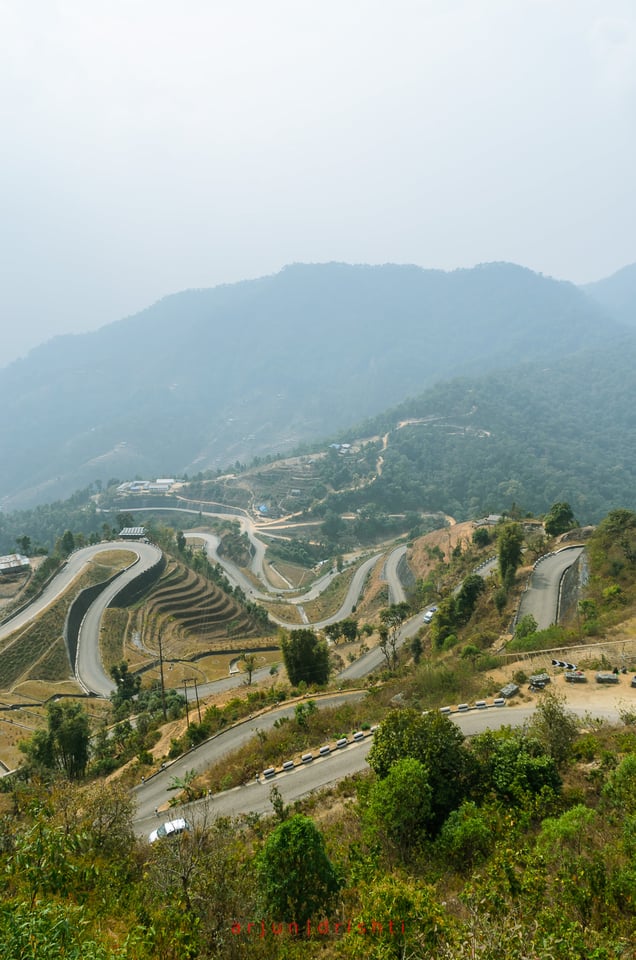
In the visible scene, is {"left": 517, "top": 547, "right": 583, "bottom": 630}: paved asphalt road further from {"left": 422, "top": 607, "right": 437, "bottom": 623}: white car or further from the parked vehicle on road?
{"left": 422, "top": 607, "right": 437, "bottom": 623}: white car

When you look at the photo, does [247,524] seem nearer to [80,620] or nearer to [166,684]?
[80,620]

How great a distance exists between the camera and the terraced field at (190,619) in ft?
230

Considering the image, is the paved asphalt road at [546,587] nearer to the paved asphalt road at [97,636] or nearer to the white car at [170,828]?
the white car at [170,828]

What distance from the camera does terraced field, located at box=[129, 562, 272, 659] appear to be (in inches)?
2758

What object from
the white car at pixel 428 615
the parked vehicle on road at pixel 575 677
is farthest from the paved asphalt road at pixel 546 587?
the white car at pixel 428 615

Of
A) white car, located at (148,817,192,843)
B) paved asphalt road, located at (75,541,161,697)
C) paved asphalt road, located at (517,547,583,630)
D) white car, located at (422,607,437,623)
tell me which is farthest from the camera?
Result: white car, located at (422,607,437,623)

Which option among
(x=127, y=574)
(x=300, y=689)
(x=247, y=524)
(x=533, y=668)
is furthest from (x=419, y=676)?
(x=247, y=524)

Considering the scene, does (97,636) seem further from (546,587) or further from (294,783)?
(546,587)

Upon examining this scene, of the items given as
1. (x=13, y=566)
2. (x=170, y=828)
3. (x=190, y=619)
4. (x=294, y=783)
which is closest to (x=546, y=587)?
(x=294, y=783)

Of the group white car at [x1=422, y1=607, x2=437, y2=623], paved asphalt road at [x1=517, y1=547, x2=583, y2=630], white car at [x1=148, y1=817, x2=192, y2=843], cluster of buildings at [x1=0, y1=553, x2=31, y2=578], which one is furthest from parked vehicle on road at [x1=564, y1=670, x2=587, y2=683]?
cluster of buildings at [x1=0, y1=553, x2=31, y2=578]

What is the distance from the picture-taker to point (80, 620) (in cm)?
6806

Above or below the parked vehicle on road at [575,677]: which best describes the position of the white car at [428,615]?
below

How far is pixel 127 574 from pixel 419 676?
59.8 meters

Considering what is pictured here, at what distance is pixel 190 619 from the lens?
3036 inches
